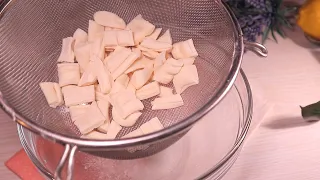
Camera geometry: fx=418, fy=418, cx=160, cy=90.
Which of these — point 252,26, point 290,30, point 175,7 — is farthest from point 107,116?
point 290,30

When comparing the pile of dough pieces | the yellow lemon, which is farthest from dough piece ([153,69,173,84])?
the yellow lemon

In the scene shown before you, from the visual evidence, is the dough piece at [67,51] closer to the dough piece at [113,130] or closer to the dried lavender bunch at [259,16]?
the dough piece at [113,130]

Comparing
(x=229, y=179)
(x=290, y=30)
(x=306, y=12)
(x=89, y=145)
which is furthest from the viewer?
(x=290, y=30)

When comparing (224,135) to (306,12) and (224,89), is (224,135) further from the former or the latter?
(306,12)

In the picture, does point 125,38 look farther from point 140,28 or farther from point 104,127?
point 104,127

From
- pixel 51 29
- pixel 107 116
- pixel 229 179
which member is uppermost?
pixel 51 29

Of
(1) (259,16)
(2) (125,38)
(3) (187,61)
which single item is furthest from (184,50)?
(1) (259,16)

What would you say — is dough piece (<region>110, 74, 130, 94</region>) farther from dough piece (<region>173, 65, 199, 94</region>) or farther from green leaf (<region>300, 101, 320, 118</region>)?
green leaf (<region>300, 101, 320, 118</region>)
